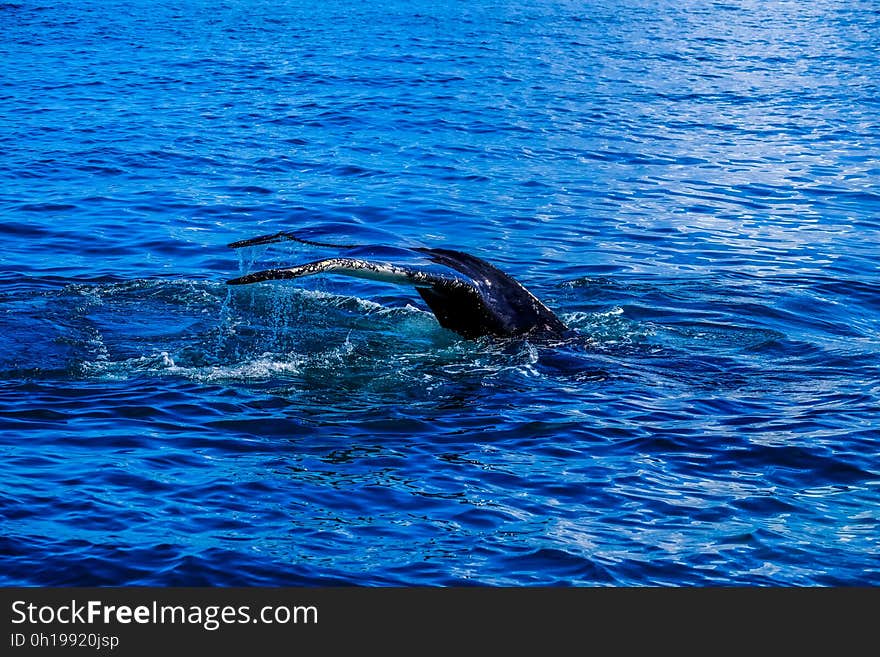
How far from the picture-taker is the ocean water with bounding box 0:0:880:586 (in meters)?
6.82

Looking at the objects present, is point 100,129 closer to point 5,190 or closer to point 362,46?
point 5,190

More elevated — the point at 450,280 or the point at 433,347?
the point at 450,280

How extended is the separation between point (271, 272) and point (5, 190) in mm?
11387

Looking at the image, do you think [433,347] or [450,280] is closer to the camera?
[450,280]

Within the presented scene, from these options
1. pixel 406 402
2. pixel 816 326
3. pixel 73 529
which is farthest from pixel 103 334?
pixel 816 326

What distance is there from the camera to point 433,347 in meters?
10.2

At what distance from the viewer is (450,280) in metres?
9.02

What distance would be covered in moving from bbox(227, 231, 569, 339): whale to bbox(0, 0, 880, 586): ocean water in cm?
21

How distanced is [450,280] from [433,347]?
1340 millimetres

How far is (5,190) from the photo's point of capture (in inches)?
697

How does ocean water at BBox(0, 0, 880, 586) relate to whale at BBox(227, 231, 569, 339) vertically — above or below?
below

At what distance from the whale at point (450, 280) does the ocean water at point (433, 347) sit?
21 cm

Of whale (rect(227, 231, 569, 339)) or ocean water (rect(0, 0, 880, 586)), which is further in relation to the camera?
whale (rect(227, 231, 569, 339))

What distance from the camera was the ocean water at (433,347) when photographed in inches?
269
